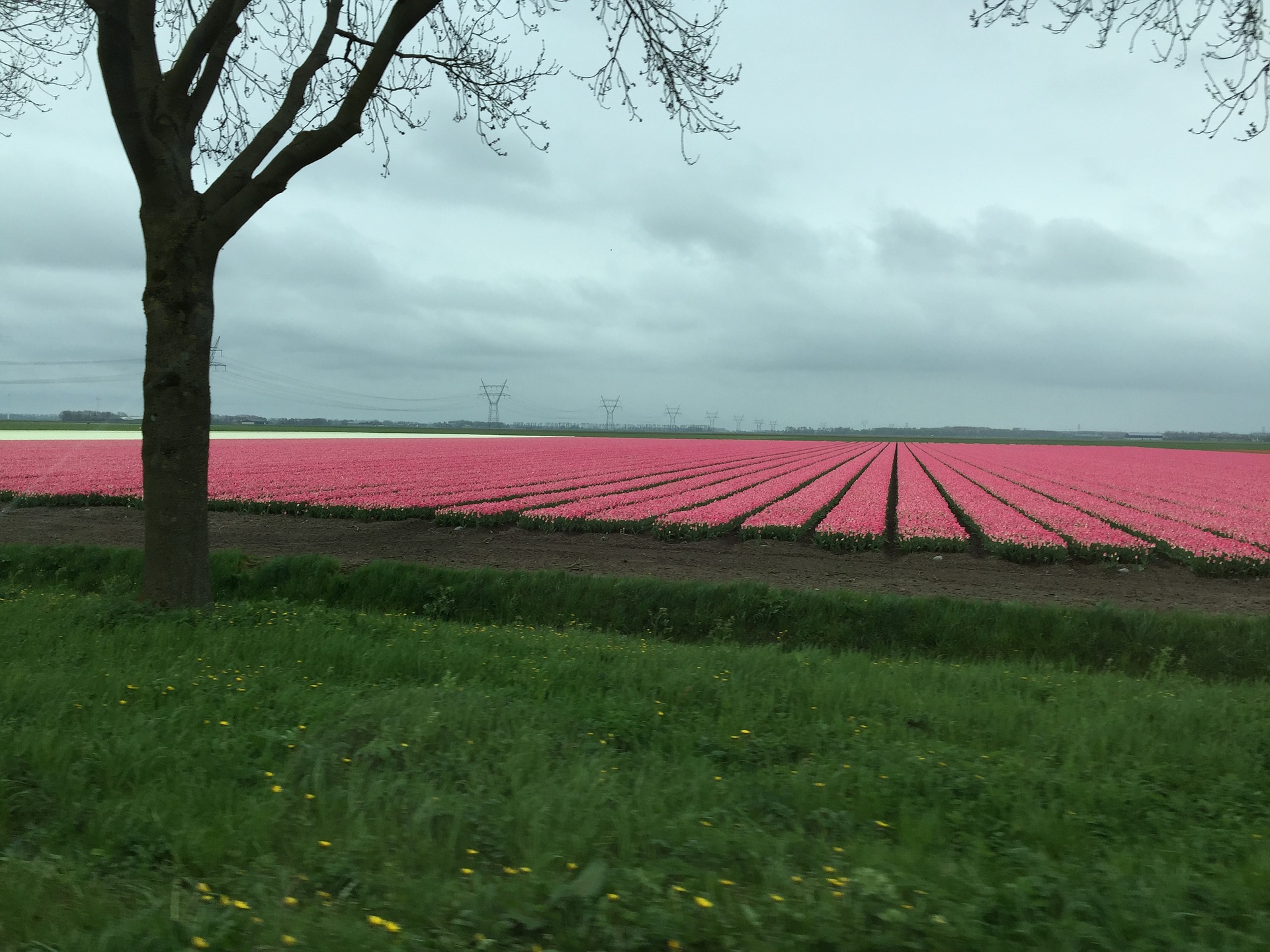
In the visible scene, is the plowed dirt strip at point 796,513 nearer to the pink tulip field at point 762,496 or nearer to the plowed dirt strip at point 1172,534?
the pink tulip field at point 762,496

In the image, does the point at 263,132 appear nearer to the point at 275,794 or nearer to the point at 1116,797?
the point at 275,794

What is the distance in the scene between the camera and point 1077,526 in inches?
742

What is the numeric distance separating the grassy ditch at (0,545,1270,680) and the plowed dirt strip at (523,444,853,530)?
585cm

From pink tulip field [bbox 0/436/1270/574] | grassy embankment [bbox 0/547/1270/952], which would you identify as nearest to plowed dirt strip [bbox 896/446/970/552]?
pink tulip field [bbox 0/436/1270/574]

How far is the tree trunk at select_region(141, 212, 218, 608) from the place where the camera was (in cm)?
799

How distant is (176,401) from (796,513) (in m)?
15.4

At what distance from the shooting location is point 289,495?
22.9 metres

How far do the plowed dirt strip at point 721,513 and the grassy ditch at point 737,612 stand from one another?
5.62 metres

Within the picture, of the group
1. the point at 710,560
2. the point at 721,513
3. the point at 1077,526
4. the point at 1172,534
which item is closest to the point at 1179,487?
the point at 1172,534

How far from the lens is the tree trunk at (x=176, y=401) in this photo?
7.99m

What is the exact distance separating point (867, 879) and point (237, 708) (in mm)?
4386

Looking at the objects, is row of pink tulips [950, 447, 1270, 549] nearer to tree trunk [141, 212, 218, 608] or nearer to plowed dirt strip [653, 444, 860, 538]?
plowed dirt strip [653, 444, 860, 538]

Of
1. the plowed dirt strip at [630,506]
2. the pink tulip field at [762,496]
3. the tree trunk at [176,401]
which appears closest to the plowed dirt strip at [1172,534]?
the pink tulip field at [762,496]

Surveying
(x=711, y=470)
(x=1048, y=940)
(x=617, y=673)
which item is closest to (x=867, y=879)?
(x=1048, y=940)
